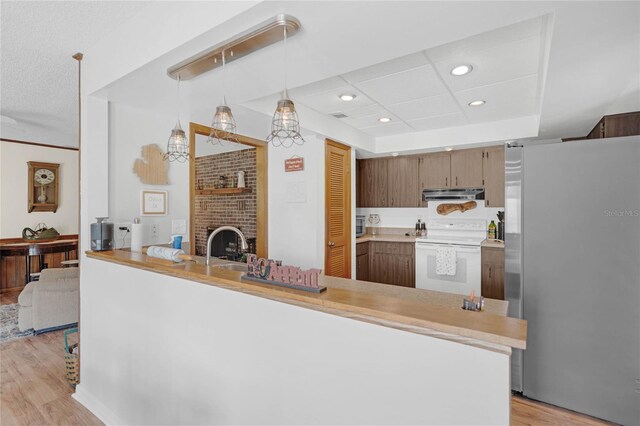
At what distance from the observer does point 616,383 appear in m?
2.04

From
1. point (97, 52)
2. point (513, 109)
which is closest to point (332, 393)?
point (97, 52)

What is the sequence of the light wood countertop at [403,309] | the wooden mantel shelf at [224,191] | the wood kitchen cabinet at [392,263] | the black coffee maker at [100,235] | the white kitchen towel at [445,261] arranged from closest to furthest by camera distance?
the light wood countertop at [403,309]
the black coffee maker at [100,235]
the white kitchen towel at [445,261]
the wood kitchen cabinet at [392,263]
the wooden mantel shelf at [224,191]

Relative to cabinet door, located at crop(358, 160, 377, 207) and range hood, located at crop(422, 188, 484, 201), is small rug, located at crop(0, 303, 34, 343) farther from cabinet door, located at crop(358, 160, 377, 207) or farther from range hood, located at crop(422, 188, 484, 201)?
range hood, located at crop(422, 188, 484, 201)

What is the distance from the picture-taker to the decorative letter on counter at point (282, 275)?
1.33 metres

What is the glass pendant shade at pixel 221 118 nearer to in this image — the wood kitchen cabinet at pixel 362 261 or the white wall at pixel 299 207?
the white wall at pixel 299 207

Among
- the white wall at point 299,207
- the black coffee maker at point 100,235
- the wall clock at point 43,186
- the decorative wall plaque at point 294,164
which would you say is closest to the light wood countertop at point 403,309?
the black coffee maker at point 100,235

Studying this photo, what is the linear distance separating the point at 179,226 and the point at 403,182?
337 centimetres

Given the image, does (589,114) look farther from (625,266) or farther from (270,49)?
(270,49)

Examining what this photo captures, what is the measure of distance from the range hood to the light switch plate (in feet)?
11.2

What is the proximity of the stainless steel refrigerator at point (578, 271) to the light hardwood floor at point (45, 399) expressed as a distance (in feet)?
0.32

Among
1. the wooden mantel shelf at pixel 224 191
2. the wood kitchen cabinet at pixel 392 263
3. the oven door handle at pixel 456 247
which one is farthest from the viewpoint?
the wooden mantel shelf at pixel 224 191

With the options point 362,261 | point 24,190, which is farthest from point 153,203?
point 24,190

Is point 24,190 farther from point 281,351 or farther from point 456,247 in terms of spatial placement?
point 456,247

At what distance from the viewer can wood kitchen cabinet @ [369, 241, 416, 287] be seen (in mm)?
4742
